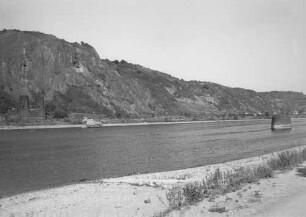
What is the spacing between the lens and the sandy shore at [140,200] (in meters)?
12.1

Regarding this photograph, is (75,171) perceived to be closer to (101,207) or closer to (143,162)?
(143,162)

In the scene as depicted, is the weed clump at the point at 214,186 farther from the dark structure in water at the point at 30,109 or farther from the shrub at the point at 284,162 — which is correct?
the dark structure in water at the point at 30,109

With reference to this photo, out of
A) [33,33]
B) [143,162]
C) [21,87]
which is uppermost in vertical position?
[33,33]

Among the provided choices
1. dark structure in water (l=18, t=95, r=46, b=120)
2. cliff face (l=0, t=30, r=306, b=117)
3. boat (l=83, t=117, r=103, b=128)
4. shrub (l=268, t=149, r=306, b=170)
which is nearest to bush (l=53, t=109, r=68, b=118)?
dark structure in water (l=18, t=95, r=46, b=120)

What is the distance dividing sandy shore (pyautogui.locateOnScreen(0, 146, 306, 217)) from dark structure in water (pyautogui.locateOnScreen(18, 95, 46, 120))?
115734mm

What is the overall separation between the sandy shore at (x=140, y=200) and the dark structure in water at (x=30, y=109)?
11573 cm

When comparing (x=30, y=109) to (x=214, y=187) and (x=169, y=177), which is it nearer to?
(x=169, y=177)

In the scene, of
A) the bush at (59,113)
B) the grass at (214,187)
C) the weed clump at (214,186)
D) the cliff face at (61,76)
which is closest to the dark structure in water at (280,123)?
Result: the cliff face at (61,76)

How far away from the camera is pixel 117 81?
174m

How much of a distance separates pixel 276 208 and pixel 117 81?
165203 millimetres

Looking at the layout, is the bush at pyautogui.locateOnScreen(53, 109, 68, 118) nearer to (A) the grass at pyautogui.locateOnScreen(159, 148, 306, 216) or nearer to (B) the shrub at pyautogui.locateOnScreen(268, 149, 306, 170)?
(B) the shrub at pyautogui.locateOnScreen(268, 149, 306, 170)

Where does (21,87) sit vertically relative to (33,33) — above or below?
below

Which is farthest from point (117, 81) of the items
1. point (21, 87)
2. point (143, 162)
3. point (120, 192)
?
point (120, 192)

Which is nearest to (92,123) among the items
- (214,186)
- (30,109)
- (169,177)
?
(30,109)
